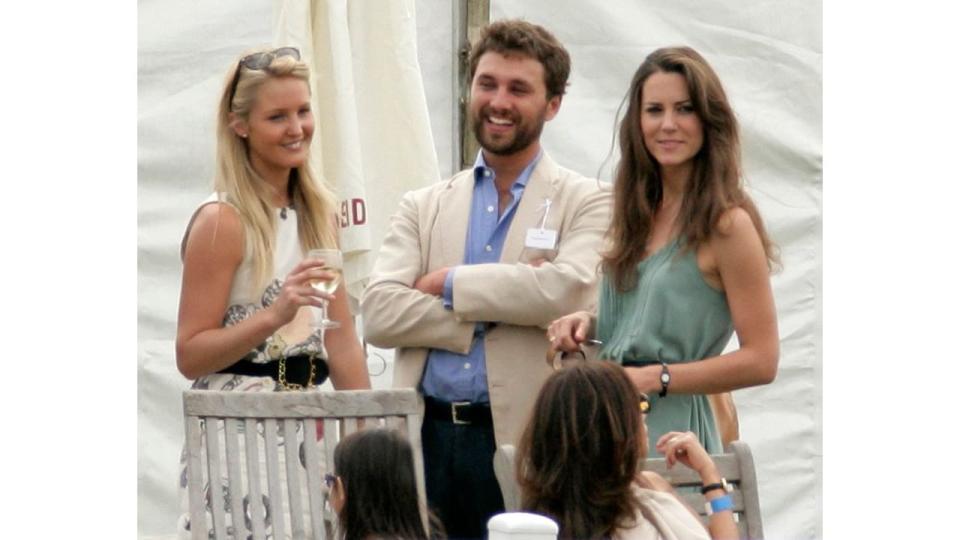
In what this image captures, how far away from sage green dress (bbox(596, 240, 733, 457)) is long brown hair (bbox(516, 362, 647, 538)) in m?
0.46

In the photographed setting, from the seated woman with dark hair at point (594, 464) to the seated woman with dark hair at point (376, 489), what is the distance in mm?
195

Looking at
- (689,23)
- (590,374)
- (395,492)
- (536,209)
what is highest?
(689,23)

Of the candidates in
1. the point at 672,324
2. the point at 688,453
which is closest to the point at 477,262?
the point at 672,324

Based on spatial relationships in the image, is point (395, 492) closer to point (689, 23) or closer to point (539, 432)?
point (539, 432)

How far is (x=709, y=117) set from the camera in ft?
11.6

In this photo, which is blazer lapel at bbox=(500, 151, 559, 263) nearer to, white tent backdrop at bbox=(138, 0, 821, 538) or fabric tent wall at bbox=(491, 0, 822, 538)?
white tent backdrop at bbox=(138, 0, 821, 538)

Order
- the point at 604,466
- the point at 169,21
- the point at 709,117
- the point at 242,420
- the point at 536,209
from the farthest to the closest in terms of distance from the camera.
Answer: the point at 169,21 < the point at 536,209 < the point at 709,117 < the point at 242,420 < the point at 604,466

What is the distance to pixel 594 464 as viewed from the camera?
2.96 meters

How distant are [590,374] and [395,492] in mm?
381

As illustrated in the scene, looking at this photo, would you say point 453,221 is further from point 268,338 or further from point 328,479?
point 328,479

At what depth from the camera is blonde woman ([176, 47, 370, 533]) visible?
11.6 ft

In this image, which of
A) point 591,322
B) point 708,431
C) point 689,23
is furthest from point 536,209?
point 689,23

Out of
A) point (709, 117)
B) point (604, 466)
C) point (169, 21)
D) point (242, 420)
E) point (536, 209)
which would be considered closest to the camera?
point (604, 466)

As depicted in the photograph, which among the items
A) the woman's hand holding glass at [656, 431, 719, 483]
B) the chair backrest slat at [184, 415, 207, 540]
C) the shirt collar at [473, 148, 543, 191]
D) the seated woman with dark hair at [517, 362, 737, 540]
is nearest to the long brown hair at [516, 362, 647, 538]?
the seated woman with dark hair at [517, 362, 737, 540]
